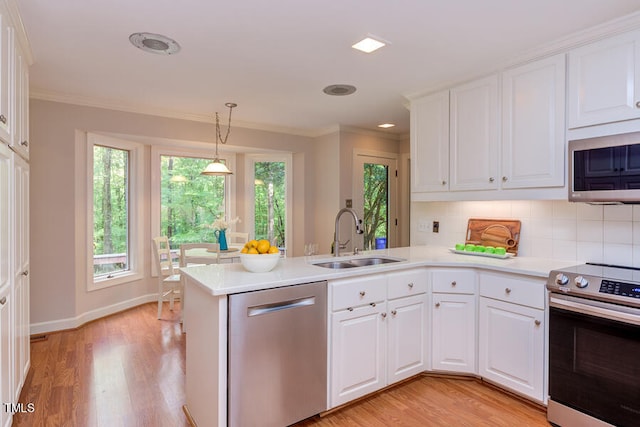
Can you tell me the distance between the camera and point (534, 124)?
256 centimetres

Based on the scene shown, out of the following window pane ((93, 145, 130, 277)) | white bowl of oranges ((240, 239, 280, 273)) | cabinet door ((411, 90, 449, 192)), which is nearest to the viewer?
white bowl of oranges ((240, 239, 280, 273))

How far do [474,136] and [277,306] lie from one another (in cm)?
215

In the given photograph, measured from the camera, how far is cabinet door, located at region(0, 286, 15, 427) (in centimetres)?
178

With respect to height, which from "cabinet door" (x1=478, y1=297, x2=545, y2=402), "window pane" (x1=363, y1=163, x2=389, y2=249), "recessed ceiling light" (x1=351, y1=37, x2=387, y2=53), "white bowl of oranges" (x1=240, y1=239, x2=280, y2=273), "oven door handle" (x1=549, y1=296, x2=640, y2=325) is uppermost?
"recessed ceiling light" (x1=351, y1=37, x2=387, y2=53)

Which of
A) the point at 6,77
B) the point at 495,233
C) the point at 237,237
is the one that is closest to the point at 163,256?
the point at 237,237

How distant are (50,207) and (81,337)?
53.2 inches

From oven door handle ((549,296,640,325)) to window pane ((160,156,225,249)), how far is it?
4019mm

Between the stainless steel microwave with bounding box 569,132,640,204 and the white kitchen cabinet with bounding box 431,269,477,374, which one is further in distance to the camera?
the white kitchen cabinet with bounding box 431,269,477,374

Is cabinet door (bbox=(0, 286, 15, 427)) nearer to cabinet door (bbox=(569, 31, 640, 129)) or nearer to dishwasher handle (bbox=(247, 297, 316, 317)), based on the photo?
dishwasher handle (bbox=(247, 297, 316, 317))

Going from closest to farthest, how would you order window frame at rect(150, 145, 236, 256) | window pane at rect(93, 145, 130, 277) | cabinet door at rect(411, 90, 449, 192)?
cabinet door at rect(411, 90, 449, 192) < window pane at rect(93, 145, 130, 277) < window frame at rect(150, 145, 236, 256)

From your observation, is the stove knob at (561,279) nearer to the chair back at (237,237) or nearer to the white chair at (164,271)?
the white chair at (164,271)

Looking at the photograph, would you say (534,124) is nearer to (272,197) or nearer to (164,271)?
(272,197)

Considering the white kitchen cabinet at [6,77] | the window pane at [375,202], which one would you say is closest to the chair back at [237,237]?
the window pane at [375,202]

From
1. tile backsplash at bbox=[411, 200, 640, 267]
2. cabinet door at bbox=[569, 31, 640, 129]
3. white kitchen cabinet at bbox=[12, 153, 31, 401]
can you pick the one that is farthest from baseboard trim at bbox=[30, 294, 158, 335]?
cabinet door at bbox=[569, 31, 640, 129]
